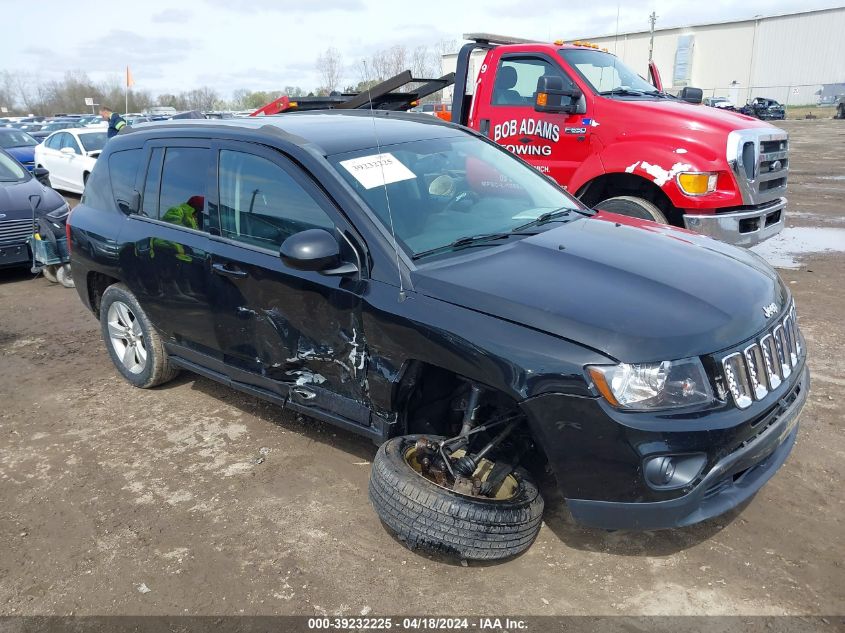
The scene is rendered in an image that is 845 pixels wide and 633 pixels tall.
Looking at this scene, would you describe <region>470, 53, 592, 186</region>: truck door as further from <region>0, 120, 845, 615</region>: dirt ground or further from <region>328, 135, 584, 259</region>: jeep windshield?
<region>0, 120, 845, 615</region>: dirt ground

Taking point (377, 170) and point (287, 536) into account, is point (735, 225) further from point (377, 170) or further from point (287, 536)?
point (287, 536)

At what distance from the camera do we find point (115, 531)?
322 cm

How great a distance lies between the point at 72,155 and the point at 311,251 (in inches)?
488

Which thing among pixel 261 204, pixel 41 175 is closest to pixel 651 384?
pixel 261 204

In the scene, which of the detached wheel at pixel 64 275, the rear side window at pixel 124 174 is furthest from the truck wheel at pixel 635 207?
the detached wheel at pixel 64 275

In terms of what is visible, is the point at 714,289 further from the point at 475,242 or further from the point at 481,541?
the point at 481,541

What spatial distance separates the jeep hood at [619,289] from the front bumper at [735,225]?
2.47 m

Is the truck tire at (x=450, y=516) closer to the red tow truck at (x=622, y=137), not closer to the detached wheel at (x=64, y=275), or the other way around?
the red tow truck at (x=622, y=137)

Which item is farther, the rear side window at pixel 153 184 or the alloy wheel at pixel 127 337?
the alloy wheel at pixel 127 337

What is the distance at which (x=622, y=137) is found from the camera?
6.05 metres

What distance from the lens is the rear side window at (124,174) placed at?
4.42 m

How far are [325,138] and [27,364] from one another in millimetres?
3462

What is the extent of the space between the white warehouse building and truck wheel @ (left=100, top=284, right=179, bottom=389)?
59.4 m

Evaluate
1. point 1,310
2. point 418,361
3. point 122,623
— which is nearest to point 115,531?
point 122,623
